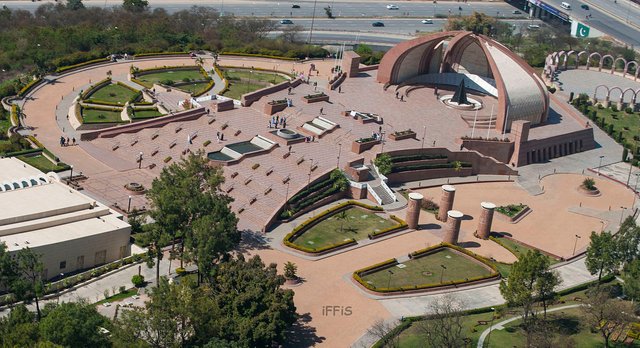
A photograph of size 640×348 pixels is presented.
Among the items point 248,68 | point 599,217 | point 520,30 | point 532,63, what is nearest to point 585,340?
point 599,217

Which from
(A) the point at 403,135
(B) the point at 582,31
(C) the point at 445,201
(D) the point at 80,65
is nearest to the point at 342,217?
(C) the point at 445,201

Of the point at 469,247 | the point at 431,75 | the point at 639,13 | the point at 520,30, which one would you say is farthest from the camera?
the point at 639,13

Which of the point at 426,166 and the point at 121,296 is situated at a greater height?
the point at 426,166

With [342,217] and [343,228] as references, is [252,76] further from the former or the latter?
[343,228]

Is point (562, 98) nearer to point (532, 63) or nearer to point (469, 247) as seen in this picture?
point (532, 63)

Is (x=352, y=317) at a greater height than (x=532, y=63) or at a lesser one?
lesser

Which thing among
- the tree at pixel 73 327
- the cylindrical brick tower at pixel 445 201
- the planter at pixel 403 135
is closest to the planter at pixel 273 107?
the planter at pixel 403 135

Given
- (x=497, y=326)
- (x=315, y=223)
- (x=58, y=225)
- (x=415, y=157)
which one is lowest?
(x=497, y=326)
